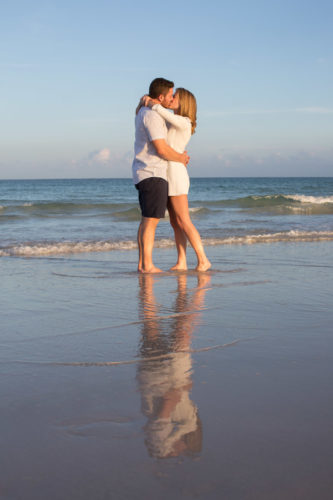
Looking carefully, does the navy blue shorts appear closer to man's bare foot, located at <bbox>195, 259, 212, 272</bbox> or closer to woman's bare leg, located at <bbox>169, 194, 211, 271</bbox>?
woman's bare leg, located at <bbox>169, 194, 211, 271</bbox>

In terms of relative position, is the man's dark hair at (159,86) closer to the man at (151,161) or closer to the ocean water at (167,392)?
the man at (151,161)

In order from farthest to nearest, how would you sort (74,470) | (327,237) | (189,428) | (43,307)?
1. (327,237)
2. (43,307)
3. (189,428)
4. (74,470)

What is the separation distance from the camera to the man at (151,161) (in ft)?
14.9

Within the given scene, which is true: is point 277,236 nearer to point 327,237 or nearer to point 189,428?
point 327,237

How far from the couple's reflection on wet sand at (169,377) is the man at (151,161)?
1.29m

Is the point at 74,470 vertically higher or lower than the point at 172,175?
lower

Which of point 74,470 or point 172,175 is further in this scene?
point 172,175

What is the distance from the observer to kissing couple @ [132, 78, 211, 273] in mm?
4559

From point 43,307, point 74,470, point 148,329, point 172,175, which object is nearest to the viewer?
point 74,470

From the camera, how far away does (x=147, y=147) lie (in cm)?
465

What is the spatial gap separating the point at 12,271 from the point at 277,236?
452cm

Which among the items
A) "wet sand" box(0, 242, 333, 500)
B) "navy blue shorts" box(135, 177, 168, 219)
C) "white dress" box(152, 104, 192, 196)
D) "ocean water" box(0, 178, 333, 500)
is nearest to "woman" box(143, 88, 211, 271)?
"white dress" box(152, 104, 192, 196)

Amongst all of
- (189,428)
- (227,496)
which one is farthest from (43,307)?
(227,496)

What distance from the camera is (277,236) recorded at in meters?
8.11
